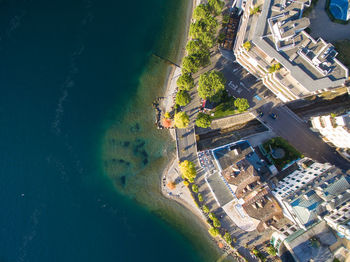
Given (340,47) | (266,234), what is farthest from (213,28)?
(266,234)

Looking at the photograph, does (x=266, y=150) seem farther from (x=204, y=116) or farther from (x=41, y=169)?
A: (x=41, y=169)

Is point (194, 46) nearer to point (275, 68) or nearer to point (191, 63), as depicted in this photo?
point (191, 63)

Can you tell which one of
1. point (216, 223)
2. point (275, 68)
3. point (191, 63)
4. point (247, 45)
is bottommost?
point (216, 223)

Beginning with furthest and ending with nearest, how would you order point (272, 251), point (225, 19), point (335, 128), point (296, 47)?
1. point (225, 19)
2. point (272, 251)
3. point (335, 128)
4. point (296, 47)

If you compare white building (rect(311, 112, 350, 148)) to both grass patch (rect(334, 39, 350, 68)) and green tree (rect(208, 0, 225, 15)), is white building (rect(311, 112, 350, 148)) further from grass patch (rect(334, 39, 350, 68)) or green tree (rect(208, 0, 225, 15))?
green tree (rect(208, 0, 225, 15))

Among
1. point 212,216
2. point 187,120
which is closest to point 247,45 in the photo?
point 187,120
